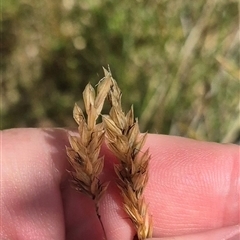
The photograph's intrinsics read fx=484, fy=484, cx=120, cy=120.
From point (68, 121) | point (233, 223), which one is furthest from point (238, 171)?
point (68, 121)

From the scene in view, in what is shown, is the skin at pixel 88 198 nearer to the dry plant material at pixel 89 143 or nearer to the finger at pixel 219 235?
the finger at pixel 219 235

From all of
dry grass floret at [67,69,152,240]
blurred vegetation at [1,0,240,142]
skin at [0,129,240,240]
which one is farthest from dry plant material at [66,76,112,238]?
blurred vegetation at [1,0,240,142]

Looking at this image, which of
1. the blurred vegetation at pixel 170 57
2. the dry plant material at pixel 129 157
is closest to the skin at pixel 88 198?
the dry plant material at pixel 129 157

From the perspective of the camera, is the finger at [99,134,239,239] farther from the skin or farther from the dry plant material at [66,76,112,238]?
the dry plant material at [66,76,112,238]

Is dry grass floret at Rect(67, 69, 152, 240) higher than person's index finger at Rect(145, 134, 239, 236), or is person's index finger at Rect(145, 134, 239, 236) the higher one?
dry grass floret at Rect(67, 69, 152, 240)

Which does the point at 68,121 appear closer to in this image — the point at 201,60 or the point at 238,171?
the point at 201,60

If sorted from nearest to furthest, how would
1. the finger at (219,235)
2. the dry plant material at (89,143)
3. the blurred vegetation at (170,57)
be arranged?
1. the dry plant material at (89,143)
2. the finger at (219,235)
3. the blurred vegetation at (170,57)

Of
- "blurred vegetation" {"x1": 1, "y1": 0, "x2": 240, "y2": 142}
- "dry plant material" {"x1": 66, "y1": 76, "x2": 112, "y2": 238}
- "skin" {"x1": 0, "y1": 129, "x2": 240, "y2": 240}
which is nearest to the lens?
"dry plant material" {"x1": 66, "y1": 76, "x2": 112, "y2": 238}

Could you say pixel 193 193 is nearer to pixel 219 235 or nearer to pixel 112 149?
pixel 219 235
